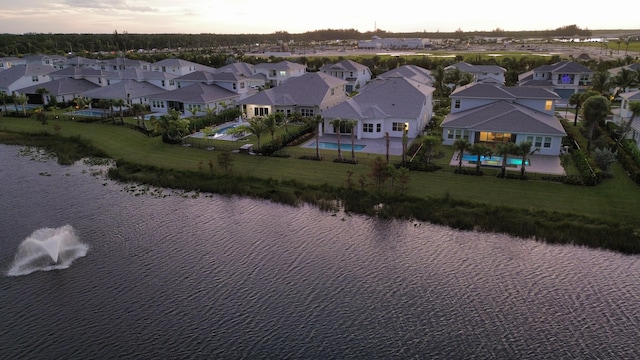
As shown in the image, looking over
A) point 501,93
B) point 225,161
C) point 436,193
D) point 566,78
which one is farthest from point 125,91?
point 566,78

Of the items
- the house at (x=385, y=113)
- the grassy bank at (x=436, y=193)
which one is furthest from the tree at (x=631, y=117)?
the house at (x=385, y=113)

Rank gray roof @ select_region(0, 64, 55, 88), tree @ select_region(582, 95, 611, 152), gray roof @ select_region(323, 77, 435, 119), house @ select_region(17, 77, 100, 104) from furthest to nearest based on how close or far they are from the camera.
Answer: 1. gray roof @ select_region(0, 64, 55, 88)
2. house @ select_region(17, 77, 100, 104)
3. gray roof @ select_region(323, 77, 435, 119)
4. tree @ select_region(582, 95, 611, 152)

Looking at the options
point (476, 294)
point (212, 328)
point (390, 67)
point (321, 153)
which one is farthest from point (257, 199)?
point (390, 67)

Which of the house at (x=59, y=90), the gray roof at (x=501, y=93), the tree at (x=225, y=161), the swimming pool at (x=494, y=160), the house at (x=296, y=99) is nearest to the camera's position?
the tree at (x=225, y=161)

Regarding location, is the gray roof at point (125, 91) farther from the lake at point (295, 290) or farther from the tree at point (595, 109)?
the tree at point (595, 109)

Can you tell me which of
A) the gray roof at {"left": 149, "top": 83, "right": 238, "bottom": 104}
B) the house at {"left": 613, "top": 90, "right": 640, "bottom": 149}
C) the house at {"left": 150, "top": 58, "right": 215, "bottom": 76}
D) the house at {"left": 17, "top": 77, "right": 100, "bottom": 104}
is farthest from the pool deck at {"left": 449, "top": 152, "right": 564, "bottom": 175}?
the house at {"left": 150, "top": 58, "right": 215, "bottom": 76}

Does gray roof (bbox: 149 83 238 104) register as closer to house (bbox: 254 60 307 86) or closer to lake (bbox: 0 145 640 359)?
house (bbox: 254 60 307 86)
